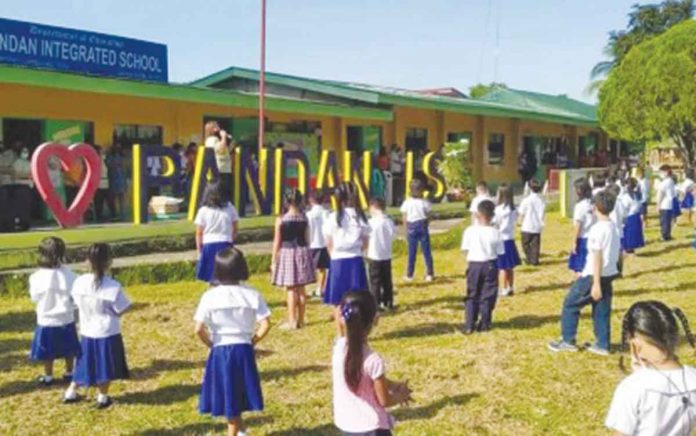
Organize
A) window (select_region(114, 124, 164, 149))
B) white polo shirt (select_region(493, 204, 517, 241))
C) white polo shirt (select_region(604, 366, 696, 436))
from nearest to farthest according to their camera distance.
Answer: white polo shirt (select_region(604, 366, 696, 436)) → white polo shirt (select_region(493, 204, 517, 241)) → window (select_region(114, 124, 164, 149))

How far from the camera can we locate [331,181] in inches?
615

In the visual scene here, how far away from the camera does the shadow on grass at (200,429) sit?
5.39 metres

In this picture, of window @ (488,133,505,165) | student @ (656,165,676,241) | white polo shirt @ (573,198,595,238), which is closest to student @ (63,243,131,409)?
white polo shirt @ (573,198,595,238)

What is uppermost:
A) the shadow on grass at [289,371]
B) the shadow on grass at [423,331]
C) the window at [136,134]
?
the window at [136,134]

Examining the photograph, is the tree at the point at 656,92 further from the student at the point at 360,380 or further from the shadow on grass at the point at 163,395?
the student at the point at 360,380

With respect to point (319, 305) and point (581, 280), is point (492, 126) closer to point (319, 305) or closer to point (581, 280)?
point (319, 305)

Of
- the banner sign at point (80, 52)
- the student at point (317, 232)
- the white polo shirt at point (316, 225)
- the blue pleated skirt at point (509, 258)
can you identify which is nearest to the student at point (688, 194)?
the blue pleated skirt at point (509, 258)

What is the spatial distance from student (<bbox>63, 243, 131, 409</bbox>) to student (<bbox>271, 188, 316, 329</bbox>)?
244 cm

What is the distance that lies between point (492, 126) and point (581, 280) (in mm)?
22864

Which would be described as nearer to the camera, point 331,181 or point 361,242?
point 361,242

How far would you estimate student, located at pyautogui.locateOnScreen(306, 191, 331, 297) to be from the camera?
945cm

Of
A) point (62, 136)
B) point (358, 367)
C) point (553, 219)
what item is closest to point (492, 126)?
point (553, 219)

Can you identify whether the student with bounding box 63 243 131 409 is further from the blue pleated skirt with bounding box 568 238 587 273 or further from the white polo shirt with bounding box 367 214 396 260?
the blue pleated skirt with bounding box 568 238 587 273

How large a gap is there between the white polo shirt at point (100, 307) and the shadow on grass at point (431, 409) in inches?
84.9
